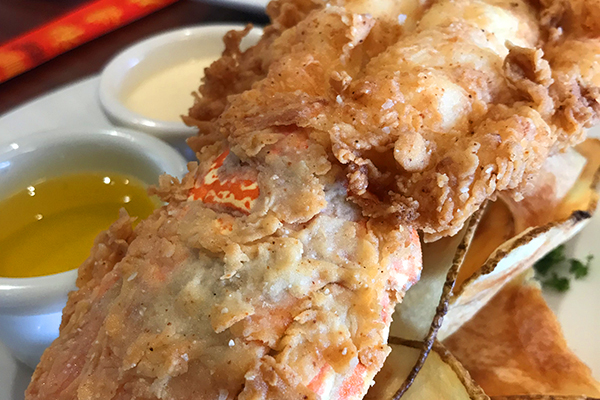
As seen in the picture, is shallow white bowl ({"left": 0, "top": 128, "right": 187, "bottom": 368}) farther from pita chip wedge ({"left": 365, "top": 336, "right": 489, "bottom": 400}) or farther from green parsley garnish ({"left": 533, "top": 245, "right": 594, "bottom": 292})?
green parsley garnish ({"left": 533, "top": 245, "right": 594, "bottom": 292})

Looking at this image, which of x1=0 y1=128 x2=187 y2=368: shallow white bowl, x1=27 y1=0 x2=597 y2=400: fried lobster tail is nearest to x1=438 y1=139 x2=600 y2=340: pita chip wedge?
x1=27 y1=0 x2=597 y2=400: fried lobster tail

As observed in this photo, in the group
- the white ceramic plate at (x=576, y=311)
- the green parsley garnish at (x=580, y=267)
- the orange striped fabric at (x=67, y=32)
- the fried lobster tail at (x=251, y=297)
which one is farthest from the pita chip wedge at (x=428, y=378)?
the orange striped fabric at (x=67, y=32)

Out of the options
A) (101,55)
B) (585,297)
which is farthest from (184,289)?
(101,55)

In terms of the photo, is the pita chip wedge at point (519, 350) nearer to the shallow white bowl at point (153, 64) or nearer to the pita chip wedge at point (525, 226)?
the pita chip wedge at point (525, 226)

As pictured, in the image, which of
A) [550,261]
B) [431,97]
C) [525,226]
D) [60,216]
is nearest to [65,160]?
[60,216]

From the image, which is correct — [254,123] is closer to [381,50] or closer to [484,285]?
[381,50]

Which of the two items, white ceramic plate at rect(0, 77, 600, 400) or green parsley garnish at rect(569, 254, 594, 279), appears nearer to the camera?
white ceramic plate at rect(0, 77, 600, 400)
